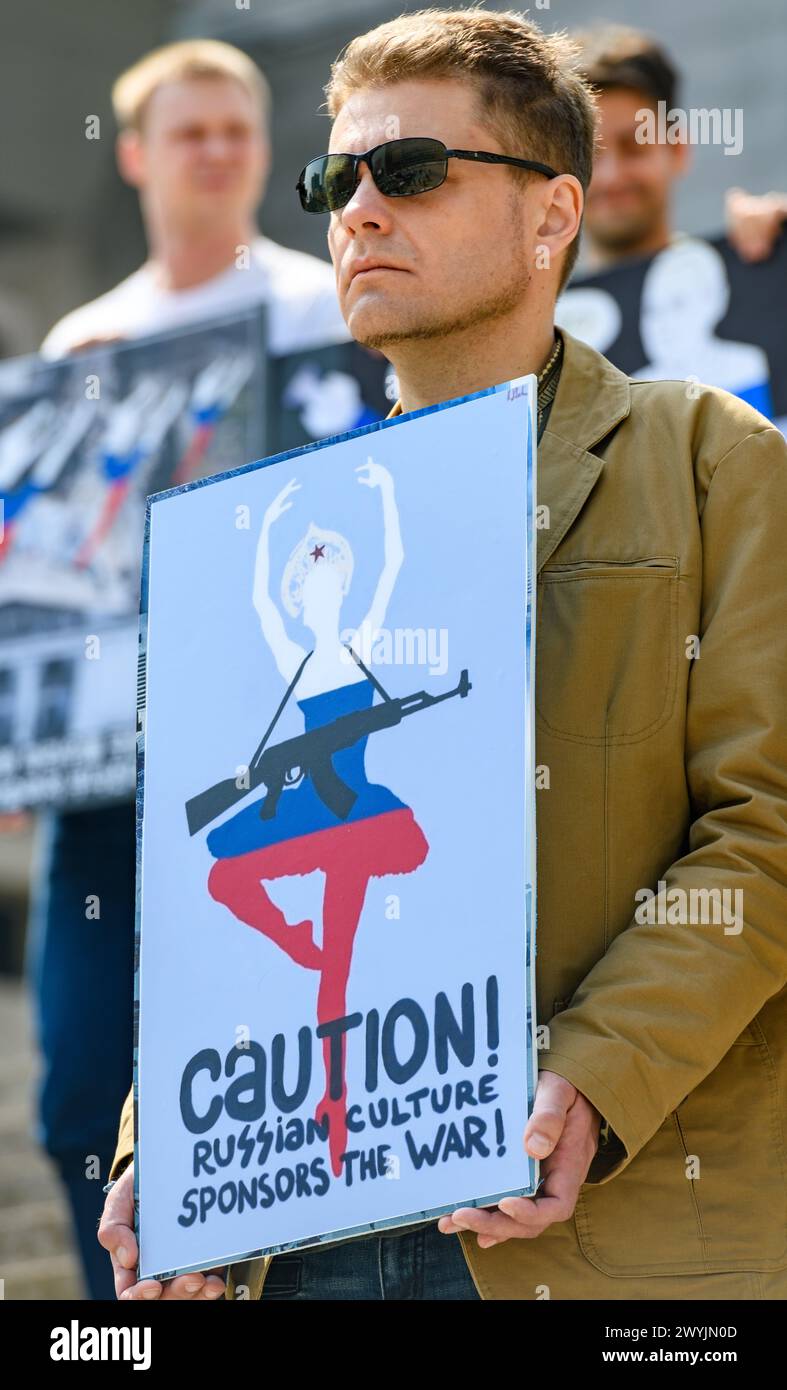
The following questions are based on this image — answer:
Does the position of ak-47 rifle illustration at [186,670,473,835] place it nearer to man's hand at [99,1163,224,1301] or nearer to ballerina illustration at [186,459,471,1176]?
ballerina illustration at [186,459,471,1176]

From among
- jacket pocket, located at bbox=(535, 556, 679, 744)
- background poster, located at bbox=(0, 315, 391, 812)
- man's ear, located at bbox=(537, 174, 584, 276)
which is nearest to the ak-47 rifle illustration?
jacket pocket, located at bbox=(535, 556, 679, 744)

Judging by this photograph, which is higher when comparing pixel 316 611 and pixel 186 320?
pixel 186 320

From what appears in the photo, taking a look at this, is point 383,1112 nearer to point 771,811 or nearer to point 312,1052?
point 312,1052

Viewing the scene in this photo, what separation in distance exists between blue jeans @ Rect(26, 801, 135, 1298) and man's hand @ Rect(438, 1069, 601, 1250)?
2.34 meters

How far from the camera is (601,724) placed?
222 cm

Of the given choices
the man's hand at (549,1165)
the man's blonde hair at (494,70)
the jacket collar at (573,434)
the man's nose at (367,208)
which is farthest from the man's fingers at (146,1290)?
the man's blonde hair at (494,70)

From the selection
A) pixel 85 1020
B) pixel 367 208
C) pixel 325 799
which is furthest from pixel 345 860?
pixel 85 1020

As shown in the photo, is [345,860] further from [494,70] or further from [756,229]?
[756,229]

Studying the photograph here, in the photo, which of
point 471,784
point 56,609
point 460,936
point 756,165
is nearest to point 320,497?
point 471,784

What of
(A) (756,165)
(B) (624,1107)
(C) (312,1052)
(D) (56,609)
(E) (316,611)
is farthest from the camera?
(A) (756,165)

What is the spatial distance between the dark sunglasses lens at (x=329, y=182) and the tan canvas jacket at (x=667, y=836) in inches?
17.3

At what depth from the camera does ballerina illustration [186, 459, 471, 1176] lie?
213 cm

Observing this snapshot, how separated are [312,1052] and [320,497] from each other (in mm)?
670

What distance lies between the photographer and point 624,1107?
1981 mm
